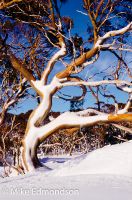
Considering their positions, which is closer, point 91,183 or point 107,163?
point 91,183

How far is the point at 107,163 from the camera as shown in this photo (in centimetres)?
509

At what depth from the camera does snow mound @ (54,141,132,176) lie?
4855 mm

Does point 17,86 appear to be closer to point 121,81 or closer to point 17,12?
point 17,12

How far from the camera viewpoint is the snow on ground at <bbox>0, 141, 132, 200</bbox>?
3414mm

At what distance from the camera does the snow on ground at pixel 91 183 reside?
11.2 feet

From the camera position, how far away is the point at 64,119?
812cm

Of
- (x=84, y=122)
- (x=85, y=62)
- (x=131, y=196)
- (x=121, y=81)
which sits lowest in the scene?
(x=131, y=196)

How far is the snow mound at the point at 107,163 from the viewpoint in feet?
15.9

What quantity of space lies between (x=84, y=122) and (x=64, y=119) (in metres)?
0.49

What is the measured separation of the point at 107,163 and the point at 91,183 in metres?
1.05

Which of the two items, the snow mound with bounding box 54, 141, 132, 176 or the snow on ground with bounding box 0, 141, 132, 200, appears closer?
the snow on ground with bounding box 0, 141, 132, 200

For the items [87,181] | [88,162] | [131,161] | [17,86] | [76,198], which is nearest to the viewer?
[76,198]

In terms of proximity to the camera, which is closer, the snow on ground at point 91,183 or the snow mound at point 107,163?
the snow on ground at point 91,183

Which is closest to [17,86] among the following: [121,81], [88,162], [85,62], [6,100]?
[6,100]
